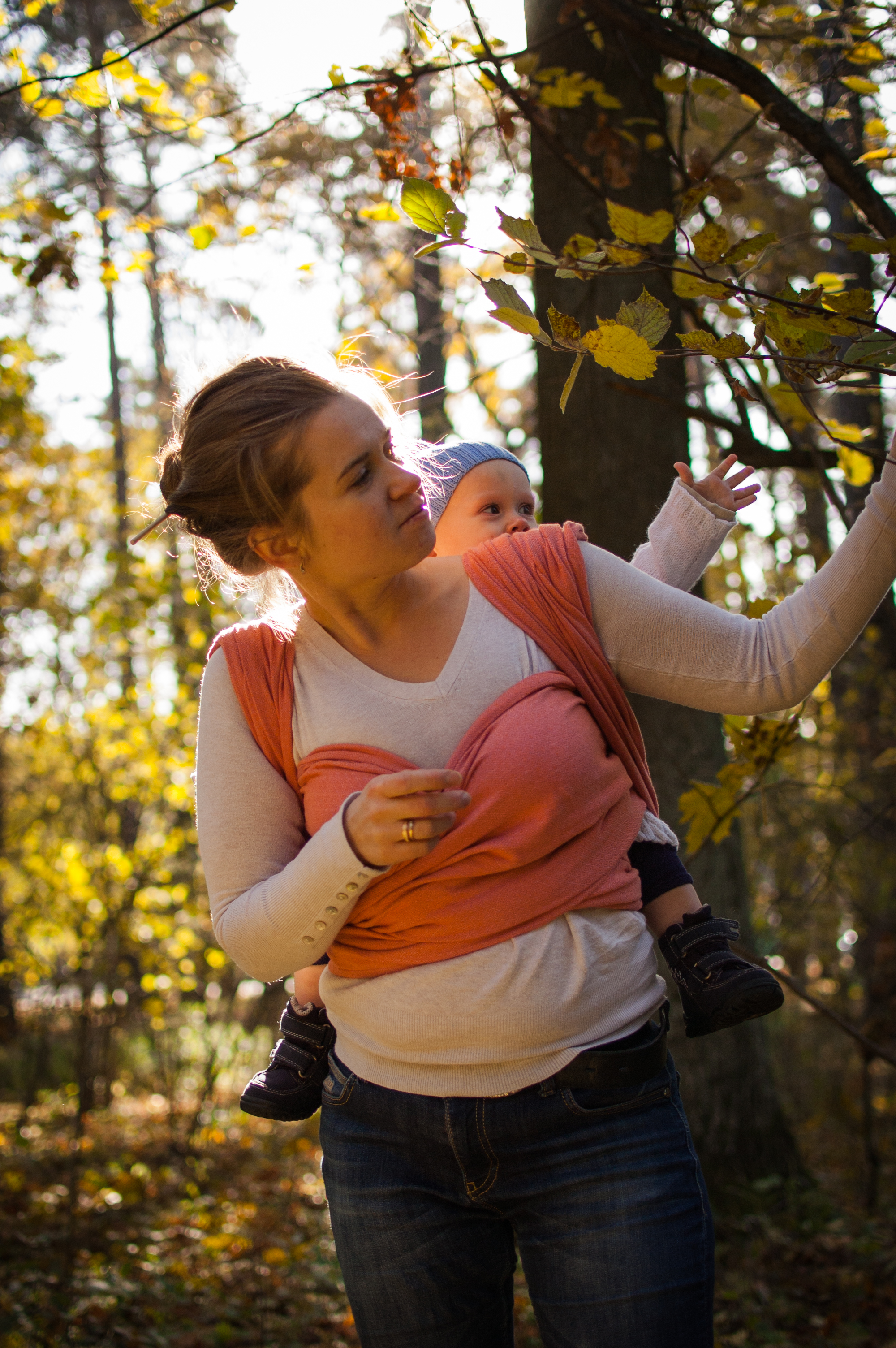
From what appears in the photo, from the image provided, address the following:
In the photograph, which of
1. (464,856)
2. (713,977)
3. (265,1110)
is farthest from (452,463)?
(265,1110)

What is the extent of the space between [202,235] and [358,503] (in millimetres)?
1608

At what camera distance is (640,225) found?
130 cm

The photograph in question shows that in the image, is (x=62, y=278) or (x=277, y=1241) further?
(x=277, y=1241)

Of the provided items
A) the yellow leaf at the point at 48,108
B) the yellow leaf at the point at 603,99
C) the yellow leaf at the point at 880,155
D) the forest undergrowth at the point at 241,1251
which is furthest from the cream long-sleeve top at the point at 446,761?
the forest undergrowth at the point at 241,1251

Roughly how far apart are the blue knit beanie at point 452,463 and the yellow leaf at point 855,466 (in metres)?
0.66

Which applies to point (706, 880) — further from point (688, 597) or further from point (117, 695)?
point (117, 695)

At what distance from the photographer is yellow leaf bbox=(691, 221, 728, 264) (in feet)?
4.23

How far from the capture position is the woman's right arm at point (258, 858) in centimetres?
125

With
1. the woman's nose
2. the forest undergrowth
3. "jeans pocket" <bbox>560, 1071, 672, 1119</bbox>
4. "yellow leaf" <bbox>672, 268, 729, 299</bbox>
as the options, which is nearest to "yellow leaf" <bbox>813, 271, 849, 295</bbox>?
"yellow leaf" <bbox>672, 268, 729, 299</bbox>

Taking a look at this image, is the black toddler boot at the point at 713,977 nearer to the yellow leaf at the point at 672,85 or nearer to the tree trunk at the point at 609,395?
the tree trunk at the point at 609,395

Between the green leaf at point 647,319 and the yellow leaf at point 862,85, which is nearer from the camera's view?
the green leaf at point 647,319

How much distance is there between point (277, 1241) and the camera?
13.4ft

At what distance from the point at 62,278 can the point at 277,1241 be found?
3.60 metres

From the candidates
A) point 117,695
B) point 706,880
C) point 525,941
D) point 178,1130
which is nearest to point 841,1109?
point 706,880
